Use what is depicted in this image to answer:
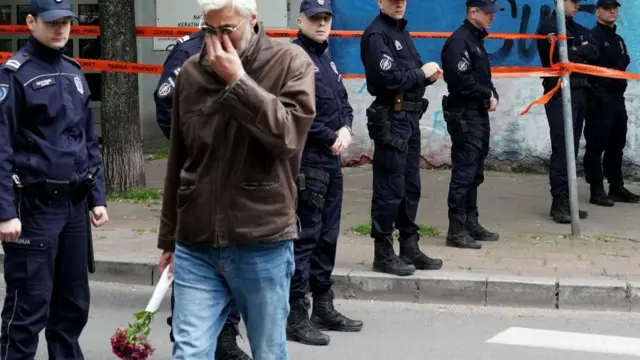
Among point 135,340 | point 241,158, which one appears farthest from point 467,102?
point 241,158

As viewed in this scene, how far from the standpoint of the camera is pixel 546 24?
→ 31.3 ft

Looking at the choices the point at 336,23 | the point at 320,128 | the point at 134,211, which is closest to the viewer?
the point at 320,128

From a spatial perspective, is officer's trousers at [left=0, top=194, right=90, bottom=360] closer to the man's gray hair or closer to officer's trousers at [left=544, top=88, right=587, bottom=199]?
the man's gray hair

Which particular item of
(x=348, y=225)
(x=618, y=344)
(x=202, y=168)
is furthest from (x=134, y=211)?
(x=202, y=168)

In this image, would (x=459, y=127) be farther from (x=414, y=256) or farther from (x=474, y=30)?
(x=414, y=256)

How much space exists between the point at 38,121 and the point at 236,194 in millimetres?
1629

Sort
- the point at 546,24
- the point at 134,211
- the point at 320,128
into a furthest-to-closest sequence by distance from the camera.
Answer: the point at 134,211
the point at 546,24
the point at 320,128

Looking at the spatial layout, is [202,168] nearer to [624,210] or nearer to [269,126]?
[269,126]

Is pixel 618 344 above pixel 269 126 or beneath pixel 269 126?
beneath

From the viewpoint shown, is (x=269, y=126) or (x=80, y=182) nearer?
(x=269, y=126)

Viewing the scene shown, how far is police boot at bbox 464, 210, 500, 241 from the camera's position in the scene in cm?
891

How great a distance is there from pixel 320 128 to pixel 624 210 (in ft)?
16.9

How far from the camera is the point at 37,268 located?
5.08m

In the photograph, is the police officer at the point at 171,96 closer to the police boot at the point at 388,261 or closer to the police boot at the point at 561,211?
the police boot at the point at 388,261
